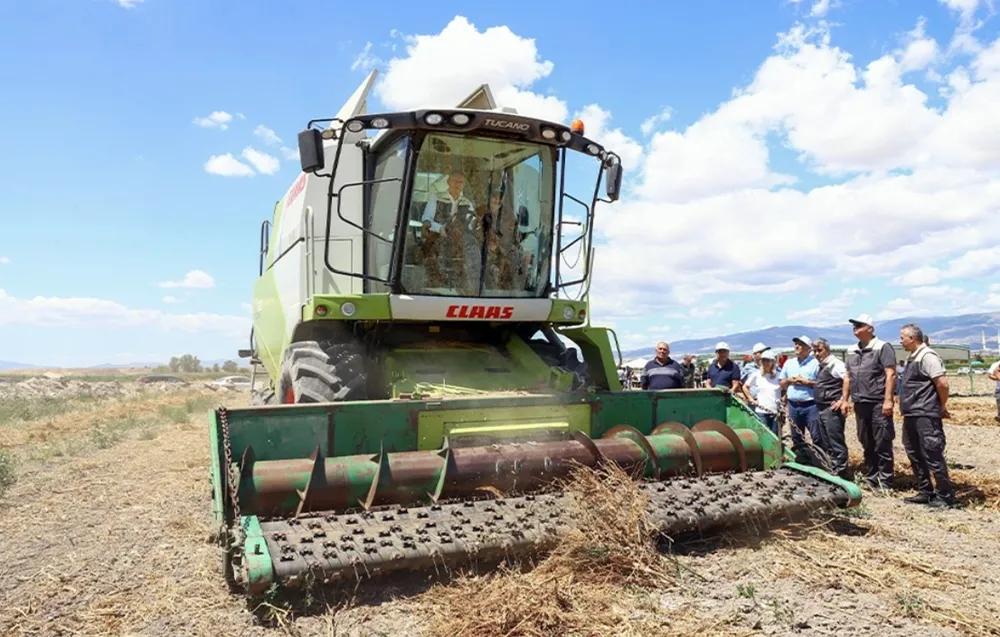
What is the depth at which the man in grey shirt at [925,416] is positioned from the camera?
5980mm

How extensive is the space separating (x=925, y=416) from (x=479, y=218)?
408 cm

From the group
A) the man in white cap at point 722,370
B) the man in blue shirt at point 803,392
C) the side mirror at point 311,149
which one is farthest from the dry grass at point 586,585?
the man in white cap at point 722,370

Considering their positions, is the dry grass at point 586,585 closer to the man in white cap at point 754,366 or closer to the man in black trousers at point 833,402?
the man in black trousers at point 833,402

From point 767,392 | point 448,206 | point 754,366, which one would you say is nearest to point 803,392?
point 767,392

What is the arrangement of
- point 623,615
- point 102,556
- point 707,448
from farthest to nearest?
point 707,448 < point 102,556 < point 623,615

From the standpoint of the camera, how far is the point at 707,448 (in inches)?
200

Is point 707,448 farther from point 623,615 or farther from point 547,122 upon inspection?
point 547,122

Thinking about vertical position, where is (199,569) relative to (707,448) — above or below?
below

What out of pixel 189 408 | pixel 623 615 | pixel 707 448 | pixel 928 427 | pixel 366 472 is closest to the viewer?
pixel 623 615

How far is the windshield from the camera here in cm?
576

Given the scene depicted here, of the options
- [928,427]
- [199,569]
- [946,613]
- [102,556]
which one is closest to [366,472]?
[199,569]

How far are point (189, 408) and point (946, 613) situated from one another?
21.3m

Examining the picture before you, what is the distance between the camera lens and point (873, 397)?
22.1 ft

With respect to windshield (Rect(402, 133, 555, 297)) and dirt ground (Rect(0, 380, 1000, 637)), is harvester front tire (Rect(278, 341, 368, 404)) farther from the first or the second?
dirt ground (Rect(0, 380, 1000, 637))
